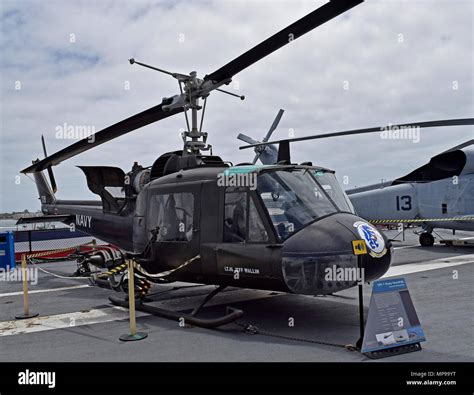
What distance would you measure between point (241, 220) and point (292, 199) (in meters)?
0.82

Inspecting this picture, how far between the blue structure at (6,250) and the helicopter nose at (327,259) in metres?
10.6

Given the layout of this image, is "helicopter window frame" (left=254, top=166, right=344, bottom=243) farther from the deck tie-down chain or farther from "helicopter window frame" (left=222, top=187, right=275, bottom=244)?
the deck tie-down chain

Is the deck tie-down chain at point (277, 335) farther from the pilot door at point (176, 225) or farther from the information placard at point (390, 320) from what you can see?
the pilot door at point (176, 225)

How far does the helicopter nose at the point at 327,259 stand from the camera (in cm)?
579

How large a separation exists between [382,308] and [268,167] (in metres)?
2.63

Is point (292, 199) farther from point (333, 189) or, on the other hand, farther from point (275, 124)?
point (275, 124)

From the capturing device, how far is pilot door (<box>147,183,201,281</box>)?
7.27 m

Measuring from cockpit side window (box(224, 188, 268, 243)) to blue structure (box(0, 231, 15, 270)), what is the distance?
9.41 meters

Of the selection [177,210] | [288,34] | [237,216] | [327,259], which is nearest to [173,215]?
[177,210]

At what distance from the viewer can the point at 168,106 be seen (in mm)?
7965

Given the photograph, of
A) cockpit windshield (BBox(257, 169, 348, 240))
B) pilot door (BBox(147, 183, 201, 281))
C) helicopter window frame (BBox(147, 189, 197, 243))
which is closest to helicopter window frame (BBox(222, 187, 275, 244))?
cockpit windshield (BBox(257, 169, 348, 240))

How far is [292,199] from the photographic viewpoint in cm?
646

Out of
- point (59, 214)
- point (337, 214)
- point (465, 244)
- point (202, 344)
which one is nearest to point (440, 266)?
point (465, 244)

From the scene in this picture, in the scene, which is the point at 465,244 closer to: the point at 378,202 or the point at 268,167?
the point at 378,202
